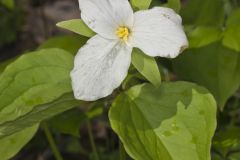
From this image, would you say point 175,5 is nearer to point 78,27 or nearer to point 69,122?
point 78,27

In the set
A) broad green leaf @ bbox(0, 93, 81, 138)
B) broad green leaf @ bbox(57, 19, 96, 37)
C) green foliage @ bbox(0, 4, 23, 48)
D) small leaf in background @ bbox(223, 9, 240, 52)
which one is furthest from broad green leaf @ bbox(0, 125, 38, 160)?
green foliage @ bbox(0, 4, 23, 48)

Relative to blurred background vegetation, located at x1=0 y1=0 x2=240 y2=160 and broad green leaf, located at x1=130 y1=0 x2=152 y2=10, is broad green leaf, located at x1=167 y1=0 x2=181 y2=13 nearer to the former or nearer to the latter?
broad green leaf, located at x1=130 y1=0 x2=152 y2=10

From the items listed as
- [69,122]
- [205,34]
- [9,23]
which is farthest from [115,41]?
[9,23]

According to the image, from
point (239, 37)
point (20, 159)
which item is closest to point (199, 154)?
point (239, 37)

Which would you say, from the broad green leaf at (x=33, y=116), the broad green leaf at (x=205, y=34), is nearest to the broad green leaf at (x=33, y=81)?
the broad green leaf at (x=33, y=116)

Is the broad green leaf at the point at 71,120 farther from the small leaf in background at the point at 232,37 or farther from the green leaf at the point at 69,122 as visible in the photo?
the small leaf in background at the point at 232,37

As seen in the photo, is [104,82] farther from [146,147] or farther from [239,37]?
[239,37]
